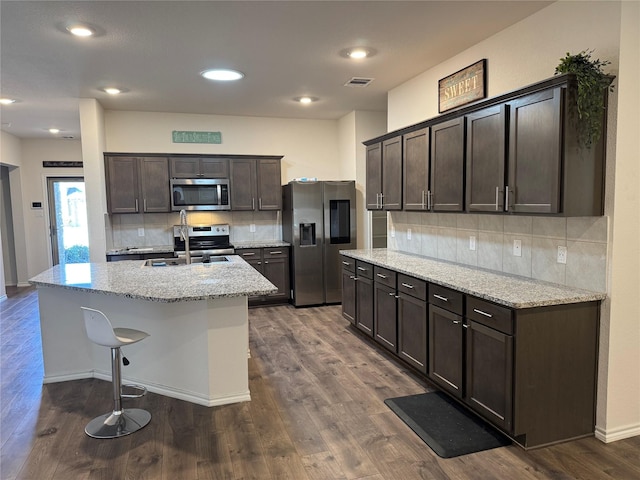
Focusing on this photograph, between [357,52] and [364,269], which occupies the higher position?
[357,52]

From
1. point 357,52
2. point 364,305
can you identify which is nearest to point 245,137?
point 357,52

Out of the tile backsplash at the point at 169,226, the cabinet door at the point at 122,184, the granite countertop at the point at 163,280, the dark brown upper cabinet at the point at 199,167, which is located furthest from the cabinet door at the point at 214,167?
the granite countertop at the point at 163,280

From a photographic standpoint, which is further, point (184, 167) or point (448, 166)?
point (184, 167)

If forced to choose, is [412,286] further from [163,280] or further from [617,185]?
[163,280]

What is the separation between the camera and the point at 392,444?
2.66 m

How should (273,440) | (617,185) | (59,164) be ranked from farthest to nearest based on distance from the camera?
(59,164) → (273,440) → (617,185)

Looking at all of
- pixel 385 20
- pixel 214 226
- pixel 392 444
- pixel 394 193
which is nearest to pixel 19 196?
pixel 214 226

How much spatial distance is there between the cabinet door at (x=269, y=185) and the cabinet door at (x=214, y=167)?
0.47m

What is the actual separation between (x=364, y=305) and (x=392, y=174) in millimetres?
1328

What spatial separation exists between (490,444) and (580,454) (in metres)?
0.47

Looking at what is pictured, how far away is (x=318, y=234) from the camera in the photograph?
20.1ft

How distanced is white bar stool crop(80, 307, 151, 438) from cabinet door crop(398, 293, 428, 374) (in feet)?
6.44

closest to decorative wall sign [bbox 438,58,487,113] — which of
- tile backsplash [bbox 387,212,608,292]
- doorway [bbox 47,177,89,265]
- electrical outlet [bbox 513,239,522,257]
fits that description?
tile backsplash [bbox 387,212,608,292]

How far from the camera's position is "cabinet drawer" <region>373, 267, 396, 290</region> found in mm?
3818
